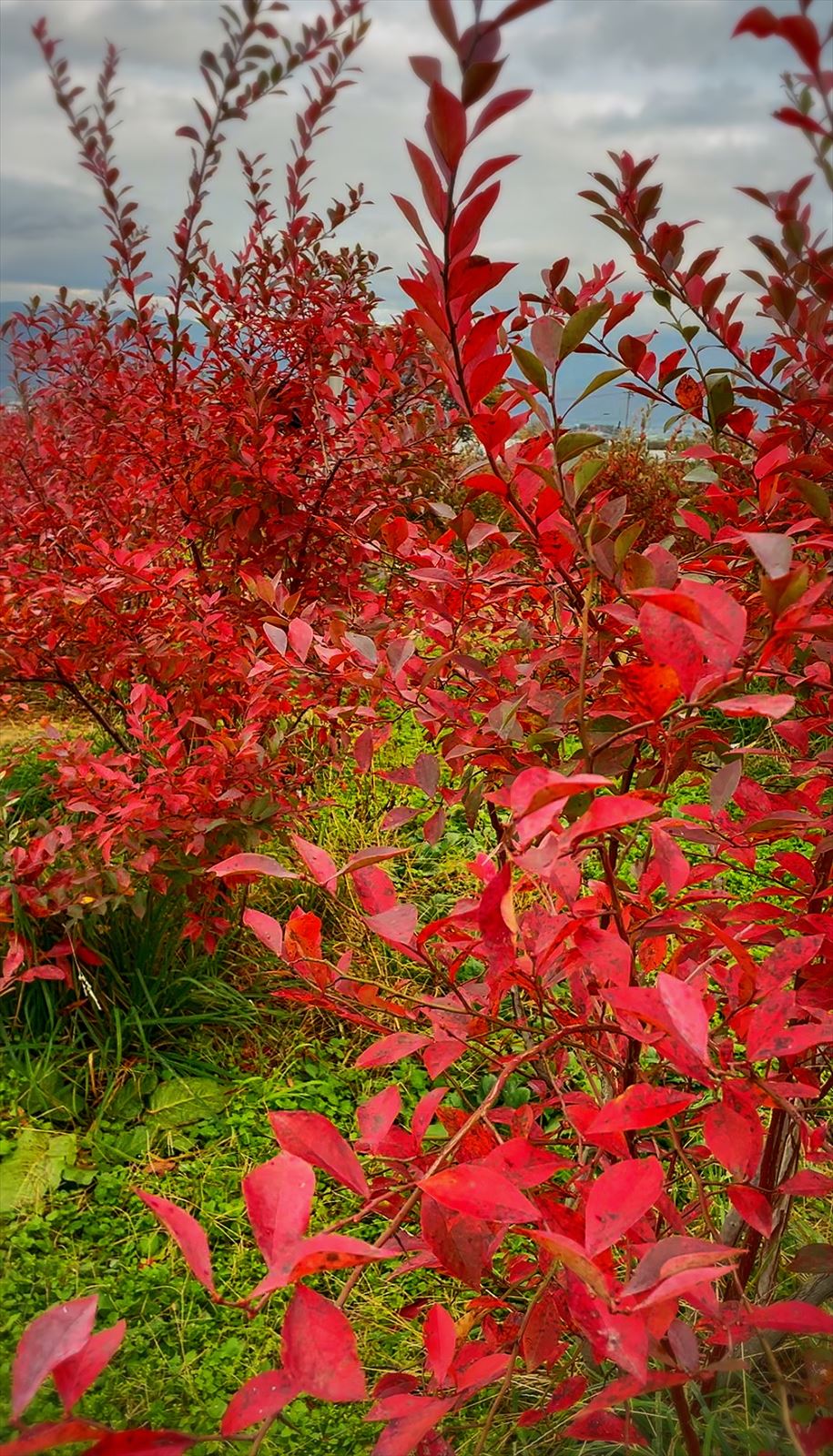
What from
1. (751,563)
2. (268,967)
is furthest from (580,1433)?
(268,967)

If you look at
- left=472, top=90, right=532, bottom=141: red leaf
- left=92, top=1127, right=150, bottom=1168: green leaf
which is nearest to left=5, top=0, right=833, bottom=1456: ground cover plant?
left=472, top=90, right=532, bottom=141: red leaf

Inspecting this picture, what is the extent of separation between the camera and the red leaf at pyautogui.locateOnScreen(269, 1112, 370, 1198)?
24.7 inches

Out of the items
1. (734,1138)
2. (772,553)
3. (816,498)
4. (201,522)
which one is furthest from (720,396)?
(201,522)

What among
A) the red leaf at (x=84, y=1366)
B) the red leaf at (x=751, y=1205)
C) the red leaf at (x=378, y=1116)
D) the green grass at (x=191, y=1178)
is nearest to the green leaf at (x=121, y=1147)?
the green grass at (x=191, y=1178)

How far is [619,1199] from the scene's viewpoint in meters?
0.62

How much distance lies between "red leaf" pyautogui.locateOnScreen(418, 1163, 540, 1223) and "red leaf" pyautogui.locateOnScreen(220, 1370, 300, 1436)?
0.13m

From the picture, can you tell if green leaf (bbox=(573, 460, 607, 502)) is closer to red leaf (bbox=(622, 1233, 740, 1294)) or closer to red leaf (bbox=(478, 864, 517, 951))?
red leaf (bbox=(478, 864, 517, 951))

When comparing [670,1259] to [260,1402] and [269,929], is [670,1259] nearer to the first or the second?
[260,1402]

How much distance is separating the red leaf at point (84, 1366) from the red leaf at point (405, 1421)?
0.19 metres

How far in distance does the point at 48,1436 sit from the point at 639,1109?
43 centimetres

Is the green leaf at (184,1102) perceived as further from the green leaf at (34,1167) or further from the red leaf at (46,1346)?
the red leaf at (46,1346)

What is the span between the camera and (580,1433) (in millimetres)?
864

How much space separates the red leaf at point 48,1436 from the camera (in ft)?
1.40

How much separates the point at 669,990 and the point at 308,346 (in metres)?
2.45
